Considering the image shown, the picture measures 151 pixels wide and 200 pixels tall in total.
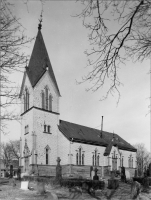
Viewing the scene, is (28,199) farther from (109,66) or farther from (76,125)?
(76,125)

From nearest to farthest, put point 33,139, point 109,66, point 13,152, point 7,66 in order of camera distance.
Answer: point 109,66, point 7,66, point 33,139, point 13,152

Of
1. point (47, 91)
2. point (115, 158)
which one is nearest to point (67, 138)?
point (47, 91)

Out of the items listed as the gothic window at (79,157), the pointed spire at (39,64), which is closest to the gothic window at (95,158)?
the gothic window at (79,157)

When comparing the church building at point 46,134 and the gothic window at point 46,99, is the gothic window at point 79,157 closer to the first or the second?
the church building at point 46,134

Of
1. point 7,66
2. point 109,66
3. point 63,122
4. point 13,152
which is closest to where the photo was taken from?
point 109,66

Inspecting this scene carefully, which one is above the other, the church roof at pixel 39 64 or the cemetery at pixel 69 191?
the church roof at pixel 39 64

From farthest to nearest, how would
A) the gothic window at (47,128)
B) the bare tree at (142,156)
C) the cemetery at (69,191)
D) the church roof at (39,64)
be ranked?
the bare tree at (142,156) < the church roof at (39,64) < the gothic window at (47,128) < the cemetery at (69,191)

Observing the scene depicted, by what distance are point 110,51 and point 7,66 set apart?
15.3 ft

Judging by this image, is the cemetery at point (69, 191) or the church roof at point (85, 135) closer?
the cemetery at point (69, 191)

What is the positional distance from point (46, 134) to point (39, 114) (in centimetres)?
312

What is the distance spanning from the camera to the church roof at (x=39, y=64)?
35938 millimetres

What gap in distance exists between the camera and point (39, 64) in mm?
37219

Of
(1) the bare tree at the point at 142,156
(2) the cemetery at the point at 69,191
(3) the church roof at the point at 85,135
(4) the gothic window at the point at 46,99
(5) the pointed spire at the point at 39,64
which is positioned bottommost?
(1) the bare tree at the point at 142,156

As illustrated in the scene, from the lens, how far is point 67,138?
35.8 m
